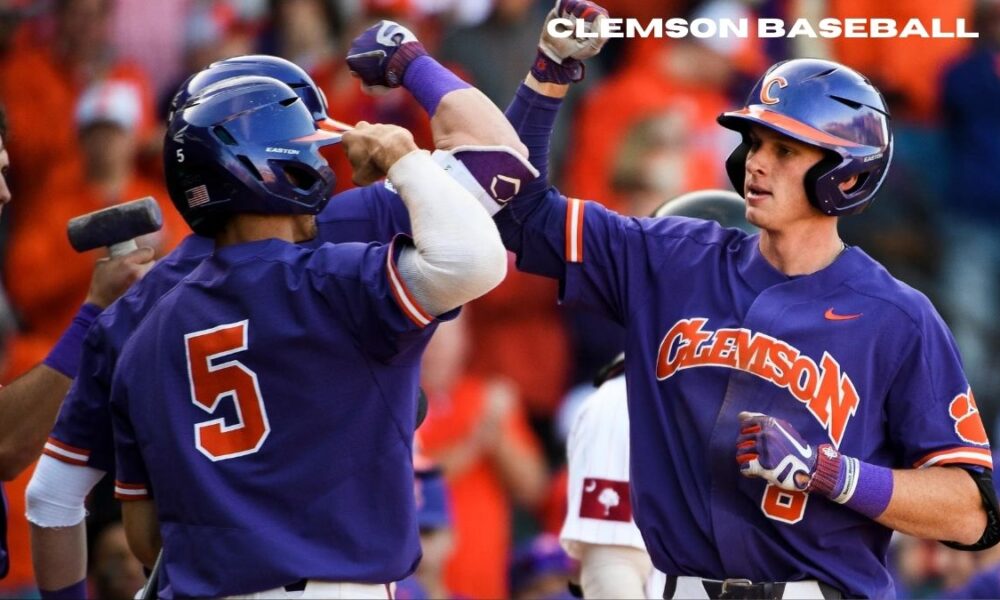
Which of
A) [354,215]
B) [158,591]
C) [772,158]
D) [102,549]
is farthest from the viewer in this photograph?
[102,549]

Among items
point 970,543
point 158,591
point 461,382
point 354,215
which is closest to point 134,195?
point 461,382

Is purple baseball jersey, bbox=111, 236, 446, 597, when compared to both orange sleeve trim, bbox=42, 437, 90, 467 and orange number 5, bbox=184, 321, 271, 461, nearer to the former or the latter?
orange number 5, bbox=184, 321, 271, 461

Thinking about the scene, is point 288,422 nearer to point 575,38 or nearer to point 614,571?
point 575,38

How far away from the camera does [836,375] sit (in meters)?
4.19

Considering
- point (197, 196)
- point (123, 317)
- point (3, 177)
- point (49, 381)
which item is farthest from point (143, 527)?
point (3, 177)

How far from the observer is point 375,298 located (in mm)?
3646

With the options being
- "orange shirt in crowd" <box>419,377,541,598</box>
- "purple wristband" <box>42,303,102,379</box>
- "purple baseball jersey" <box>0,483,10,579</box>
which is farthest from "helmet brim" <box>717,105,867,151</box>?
"orange shirt in crowd" <box>419,377,541,598</box>

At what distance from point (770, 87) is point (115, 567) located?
384cm

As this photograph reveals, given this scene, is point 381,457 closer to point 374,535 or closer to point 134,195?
point 374,535

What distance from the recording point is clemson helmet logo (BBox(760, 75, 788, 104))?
4359 millimetres

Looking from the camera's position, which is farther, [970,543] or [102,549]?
[102,549]

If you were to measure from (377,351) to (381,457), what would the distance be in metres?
0.26

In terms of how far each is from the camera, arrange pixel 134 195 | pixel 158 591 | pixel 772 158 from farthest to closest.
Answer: pixel 134 195 < pixel 772 158 < pixel 158 591

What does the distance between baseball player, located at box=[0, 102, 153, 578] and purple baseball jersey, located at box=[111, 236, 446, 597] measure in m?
1.09
